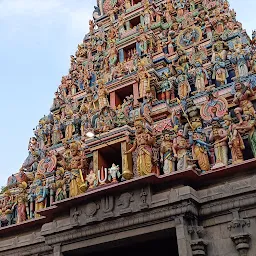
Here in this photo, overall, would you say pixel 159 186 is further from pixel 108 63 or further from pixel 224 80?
pixel 108 63

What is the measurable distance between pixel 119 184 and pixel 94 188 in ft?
5.75

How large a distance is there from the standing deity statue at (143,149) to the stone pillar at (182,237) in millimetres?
2382

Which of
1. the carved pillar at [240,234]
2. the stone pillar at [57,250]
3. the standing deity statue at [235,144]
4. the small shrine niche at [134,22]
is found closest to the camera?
the carved pillar at [240,234]

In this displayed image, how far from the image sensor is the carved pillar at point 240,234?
12.5m

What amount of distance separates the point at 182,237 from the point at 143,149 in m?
3.86

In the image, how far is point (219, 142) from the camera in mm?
15305

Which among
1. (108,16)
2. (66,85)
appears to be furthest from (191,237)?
(108,16)

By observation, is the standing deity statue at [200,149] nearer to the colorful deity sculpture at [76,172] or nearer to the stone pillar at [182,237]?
the stone pillar at [182,237]

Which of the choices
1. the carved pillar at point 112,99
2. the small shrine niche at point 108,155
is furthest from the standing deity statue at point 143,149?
the carved pillar at point 112,99

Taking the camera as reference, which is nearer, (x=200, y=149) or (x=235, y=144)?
(x=235, y=144)

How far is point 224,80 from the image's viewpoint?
1844 cm

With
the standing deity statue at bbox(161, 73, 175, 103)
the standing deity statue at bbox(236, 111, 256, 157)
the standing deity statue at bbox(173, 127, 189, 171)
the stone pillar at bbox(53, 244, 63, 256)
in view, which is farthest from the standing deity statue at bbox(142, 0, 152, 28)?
the stone pillar at bbox(53, 244, 63, 256)

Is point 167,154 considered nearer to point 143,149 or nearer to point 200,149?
point 143,149

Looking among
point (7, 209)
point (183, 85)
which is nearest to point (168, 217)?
point (183, 85)
